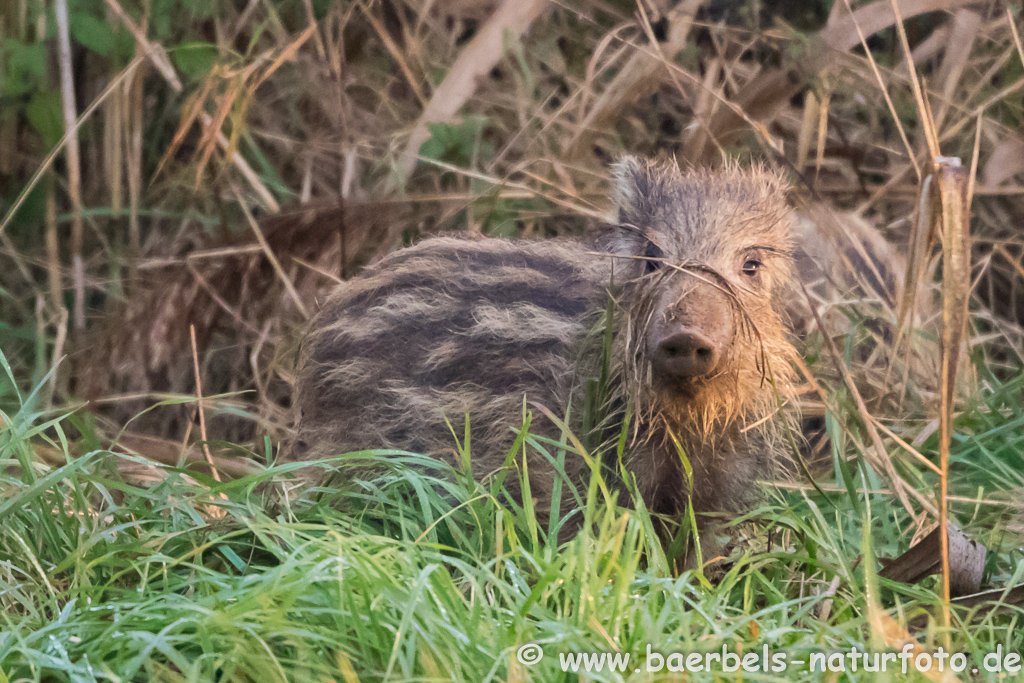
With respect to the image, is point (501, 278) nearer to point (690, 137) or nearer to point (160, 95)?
point (690, 137)

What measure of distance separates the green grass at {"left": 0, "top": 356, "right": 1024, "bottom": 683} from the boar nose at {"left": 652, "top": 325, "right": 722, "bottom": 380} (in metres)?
0.39

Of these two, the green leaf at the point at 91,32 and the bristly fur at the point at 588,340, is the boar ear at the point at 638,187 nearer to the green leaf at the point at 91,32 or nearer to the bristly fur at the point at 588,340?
the bristly fur at the point at 588,340

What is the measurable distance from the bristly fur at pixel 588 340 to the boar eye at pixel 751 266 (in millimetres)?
12

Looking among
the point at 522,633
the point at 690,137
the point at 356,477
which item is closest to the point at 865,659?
the point at 522,633

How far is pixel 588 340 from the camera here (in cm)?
286

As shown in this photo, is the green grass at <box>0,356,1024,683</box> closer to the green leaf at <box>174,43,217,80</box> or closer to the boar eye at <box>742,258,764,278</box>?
the boar eye at <box>742,258,764,278</box>

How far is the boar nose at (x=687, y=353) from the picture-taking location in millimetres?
2479

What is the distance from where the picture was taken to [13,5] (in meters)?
4.34

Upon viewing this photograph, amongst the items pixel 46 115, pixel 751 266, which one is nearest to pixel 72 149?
pixel 46 115

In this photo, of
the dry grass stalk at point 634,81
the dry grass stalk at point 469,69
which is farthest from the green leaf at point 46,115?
the dry grass stalk at point 634,81

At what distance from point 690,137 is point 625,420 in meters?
2.18

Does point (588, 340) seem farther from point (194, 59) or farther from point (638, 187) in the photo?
point (194, 59)

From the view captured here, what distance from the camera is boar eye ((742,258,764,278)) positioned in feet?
9.64

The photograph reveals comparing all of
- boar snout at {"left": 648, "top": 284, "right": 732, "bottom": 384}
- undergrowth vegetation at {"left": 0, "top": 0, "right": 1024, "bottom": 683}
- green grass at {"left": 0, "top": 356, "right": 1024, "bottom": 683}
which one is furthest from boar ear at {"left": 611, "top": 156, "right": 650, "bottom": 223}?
green grass at {"left": 0, "top": 356, "right": 1024, "bottom": 683}
